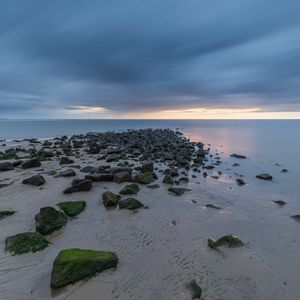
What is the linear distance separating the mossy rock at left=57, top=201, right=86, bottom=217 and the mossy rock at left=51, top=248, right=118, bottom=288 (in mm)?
3682

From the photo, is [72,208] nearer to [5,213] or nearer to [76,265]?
[5,213]

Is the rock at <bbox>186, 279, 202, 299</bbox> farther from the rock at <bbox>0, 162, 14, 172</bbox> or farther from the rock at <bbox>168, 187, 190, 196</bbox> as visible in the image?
the rock at <bbox>0, 162, 14, 172</bbox>

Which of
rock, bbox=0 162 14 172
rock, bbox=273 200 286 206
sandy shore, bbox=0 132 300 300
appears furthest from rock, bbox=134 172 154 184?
rock, bbox=0 162 14 172

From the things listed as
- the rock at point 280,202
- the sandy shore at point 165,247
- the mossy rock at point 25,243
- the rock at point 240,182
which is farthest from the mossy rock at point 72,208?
the rock at point 240,182

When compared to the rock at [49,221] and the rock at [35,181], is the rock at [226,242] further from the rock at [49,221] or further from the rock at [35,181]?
the rock at [35,181]

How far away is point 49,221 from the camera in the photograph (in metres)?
8.83

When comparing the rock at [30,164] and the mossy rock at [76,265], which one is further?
the rock at [30,164]

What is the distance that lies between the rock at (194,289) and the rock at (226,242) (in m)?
1.95

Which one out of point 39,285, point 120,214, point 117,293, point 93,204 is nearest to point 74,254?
point 39,285

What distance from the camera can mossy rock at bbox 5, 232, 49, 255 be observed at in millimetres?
7344

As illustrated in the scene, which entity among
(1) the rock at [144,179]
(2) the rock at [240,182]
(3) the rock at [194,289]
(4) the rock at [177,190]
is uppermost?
(1) the rock at [144,179]

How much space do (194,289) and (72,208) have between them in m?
6.12

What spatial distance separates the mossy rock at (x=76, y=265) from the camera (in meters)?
5.91

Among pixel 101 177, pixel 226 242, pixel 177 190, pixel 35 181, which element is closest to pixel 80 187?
pixel 101 177
